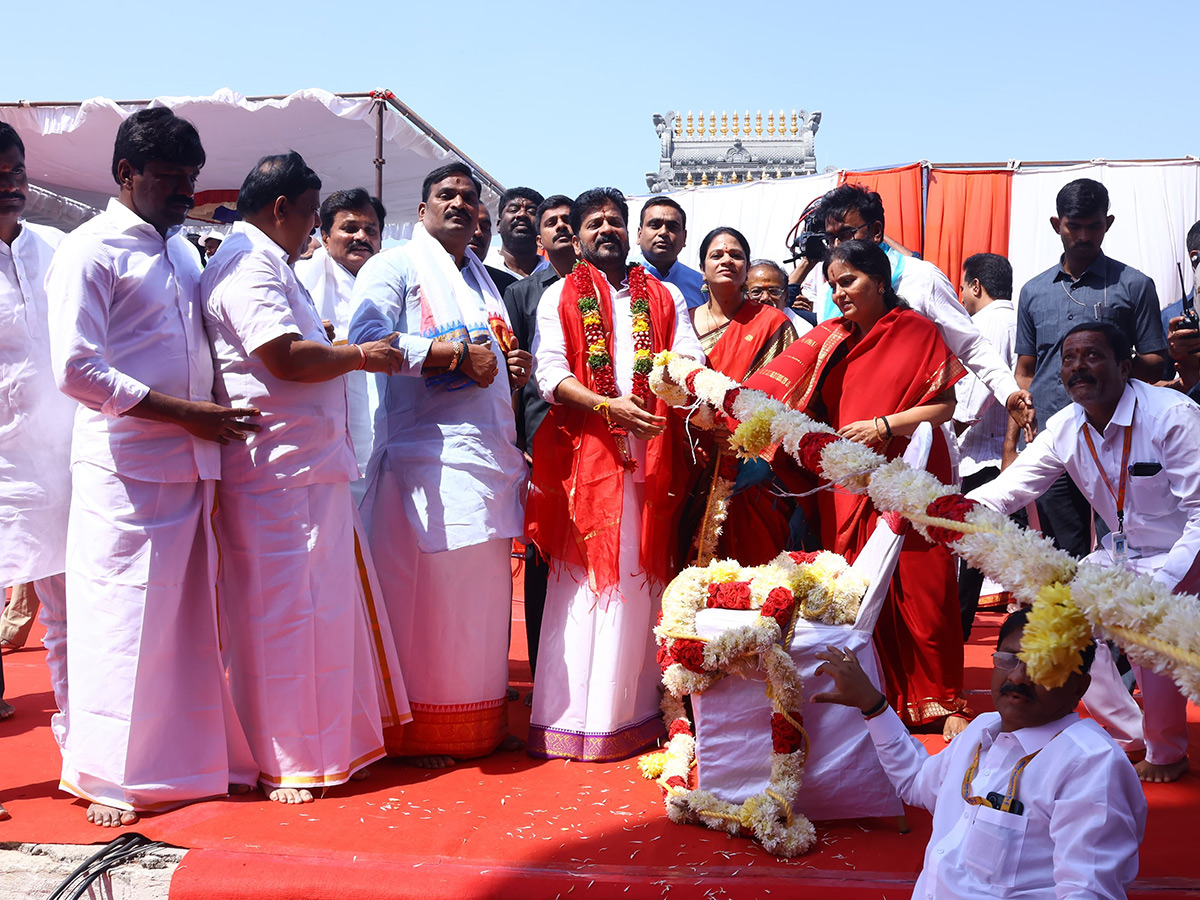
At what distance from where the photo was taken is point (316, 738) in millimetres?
3385

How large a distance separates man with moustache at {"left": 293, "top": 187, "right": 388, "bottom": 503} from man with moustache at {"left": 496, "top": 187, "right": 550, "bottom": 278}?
101 cm

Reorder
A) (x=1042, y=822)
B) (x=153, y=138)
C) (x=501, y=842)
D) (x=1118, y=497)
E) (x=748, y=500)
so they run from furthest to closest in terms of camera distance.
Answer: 1. (x=748, y=500)
2. (x=1118, y=497)
3. (x=153, y=138)
4. (x=501, y=842)
5. (x=1042, y=822)

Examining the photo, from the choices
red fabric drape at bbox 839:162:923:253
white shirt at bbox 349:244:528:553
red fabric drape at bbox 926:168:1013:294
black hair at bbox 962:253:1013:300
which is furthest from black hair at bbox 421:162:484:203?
red fabric drape at bbox 926:168:1013:294

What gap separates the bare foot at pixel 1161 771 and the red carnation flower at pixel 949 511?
1.80 meters

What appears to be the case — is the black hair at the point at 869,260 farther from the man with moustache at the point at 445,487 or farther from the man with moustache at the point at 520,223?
the man with moustache at the point at 520,223

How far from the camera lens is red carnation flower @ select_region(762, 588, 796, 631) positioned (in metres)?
3.03

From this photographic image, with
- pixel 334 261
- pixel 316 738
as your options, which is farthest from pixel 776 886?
pixel 334 261

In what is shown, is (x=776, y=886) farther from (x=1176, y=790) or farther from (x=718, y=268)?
(x=718, y=268)

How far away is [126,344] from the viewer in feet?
10.5

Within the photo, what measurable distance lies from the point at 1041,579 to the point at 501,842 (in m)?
1.77

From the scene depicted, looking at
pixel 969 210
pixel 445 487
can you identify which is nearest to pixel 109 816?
pixel 445 487

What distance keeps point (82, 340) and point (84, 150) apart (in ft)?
24.5

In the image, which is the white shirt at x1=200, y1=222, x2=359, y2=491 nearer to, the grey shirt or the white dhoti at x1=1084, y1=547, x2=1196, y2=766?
the white dhoti at x1=1084, y1=547, x2=1196, y2=766

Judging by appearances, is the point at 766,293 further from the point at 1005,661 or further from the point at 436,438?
the point at 1005,661
